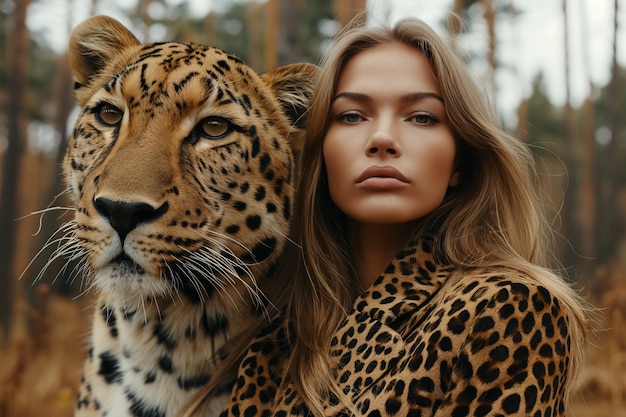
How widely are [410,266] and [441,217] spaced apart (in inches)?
10.3

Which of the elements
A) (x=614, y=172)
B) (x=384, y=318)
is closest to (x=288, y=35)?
(x=384, y=318)

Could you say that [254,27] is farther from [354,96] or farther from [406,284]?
[406,284]

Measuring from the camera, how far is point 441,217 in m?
2.46

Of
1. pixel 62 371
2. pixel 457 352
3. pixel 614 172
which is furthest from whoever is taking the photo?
pixel 614 172

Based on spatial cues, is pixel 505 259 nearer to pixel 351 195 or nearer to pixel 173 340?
pixel 351 195

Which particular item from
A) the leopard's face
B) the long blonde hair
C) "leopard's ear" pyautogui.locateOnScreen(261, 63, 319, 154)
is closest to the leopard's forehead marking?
the leopard's face

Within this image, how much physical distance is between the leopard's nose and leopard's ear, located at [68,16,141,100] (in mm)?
1020

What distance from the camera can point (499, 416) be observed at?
1.84 m

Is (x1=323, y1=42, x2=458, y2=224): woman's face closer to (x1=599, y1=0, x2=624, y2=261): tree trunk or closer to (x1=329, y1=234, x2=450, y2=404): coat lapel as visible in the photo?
(x1=329, y1=234, x2=450, y2=404): coat lapel

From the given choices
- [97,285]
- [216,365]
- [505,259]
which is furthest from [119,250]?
[505,259]

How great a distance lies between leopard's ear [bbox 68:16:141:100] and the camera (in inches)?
117

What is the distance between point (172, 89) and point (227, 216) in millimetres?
529

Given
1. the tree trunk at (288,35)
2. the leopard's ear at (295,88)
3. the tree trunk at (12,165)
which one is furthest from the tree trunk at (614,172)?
the tree trunk at (12,165)

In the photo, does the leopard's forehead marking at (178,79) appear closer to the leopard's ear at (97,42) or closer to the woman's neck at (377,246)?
the leopard's ear at (97,42)
